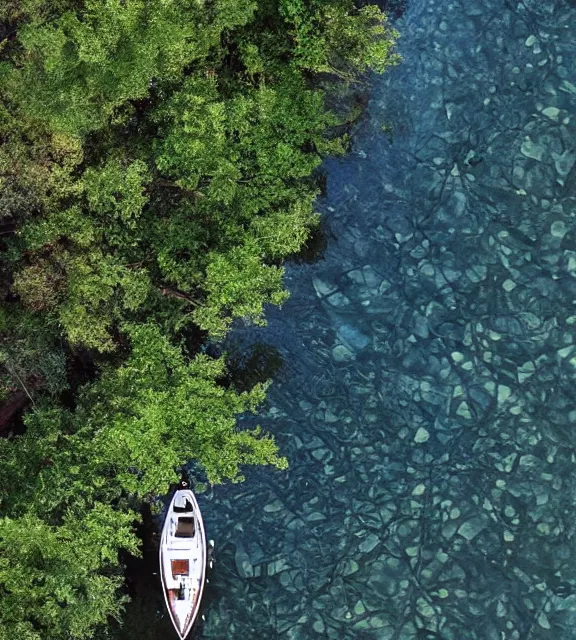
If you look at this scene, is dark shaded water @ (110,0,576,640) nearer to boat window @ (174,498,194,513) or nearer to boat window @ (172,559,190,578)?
boat window @ (174,498,194,513)

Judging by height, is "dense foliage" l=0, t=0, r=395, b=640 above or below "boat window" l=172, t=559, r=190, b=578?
above

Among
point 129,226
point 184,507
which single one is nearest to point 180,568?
point 184,507

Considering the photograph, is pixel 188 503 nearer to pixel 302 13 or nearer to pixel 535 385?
pixel 535 385

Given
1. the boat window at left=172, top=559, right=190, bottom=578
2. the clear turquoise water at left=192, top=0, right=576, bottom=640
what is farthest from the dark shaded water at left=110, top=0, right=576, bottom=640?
the boat window at left=172, top=559, right=190, bottom=578

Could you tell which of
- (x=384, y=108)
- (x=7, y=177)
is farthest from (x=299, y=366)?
(x=7, y=177)

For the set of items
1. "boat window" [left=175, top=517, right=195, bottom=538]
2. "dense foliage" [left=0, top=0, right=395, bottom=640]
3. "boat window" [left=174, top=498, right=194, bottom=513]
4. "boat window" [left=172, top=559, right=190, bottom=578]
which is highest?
"dense foliage" [left=0, top=0, right=395, bottom=640]

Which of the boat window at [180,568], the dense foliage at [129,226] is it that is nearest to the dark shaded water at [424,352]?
the boat window at [180,568]
